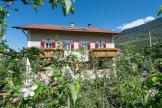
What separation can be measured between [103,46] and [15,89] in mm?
33533

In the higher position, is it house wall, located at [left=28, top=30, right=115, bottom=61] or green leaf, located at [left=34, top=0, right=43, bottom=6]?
house wall, located at [left=28, top=30, right=115, bottom=61]

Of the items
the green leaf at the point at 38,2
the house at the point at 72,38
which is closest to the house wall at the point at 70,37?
the house at the point at 72,38

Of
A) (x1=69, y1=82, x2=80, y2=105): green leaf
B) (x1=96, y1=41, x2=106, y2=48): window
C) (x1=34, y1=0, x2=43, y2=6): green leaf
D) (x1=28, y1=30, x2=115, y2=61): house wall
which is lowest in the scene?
(x1=69, y1=82, x2=80, y2=105): green leaf

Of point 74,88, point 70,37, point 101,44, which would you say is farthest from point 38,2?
point 101,44

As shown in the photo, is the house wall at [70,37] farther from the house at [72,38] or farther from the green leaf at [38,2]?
the green leaf at [38,2]

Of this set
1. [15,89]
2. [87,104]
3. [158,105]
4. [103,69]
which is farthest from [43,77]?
[103,69]

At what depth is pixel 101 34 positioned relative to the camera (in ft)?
118

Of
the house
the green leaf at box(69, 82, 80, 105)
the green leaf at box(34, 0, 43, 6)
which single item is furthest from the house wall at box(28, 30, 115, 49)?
the green leaf at box(69, 82, 80, 105)

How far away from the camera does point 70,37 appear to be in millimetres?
34188

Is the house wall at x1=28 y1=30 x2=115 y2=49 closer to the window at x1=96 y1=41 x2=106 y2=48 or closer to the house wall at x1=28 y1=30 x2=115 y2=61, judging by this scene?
the house wall at x1=28 y1=30 x2=115 y2=61

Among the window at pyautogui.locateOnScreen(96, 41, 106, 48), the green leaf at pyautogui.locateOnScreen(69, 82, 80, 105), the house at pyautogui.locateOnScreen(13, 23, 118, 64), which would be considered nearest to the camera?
the green leaf at pyautogui.locateOnScreen(69, 82, 80, 105)

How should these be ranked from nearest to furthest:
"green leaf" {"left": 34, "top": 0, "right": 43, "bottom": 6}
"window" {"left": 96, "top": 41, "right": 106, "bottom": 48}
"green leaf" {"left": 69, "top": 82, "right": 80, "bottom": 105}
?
"green leaf" {"left": 69, "top": 82, "right": 80, "bottom": 105} < "green leaf" {"left": 34, "top": 0, "right": 43, "bottom": 6} < "window" {"left": 96, "top": 41, "right": 106, "bottom": 48}

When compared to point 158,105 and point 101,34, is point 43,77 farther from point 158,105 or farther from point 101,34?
point 101,34

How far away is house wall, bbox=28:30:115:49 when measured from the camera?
32.0m
